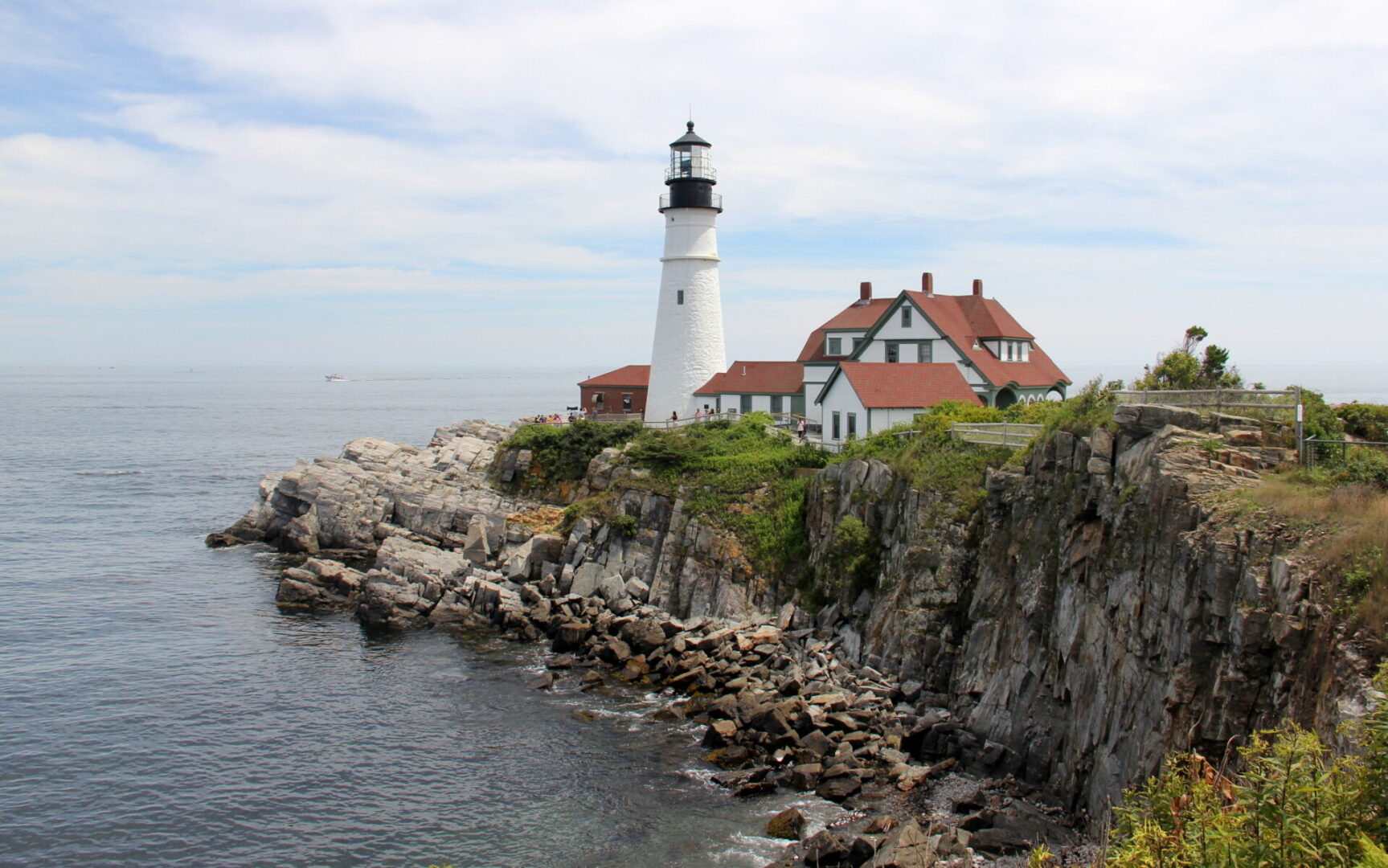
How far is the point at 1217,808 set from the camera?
8578 millimetres

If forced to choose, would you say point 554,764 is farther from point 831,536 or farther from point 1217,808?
point 1217,808

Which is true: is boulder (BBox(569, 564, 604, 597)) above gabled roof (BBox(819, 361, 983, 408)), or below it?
below

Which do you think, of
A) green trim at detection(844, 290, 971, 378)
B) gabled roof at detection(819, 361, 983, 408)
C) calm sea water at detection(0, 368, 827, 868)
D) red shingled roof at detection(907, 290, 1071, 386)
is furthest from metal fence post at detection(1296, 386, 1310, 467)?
red shingled roof at detection(907, 290, 1071, 386)

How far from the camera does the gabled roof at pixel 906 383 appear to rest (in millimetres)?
38781

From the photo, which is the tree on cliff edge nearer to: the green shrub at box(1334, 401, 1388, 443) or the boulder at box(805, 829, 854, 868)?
the green shrub at box(1334, 401, 1388, 443)

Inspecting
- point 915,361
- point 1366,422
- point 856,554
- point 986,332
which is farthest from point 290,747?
point 986,332

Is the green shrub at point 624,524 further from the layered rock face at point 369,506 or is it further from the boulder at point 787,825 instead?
the boulder at point 787,825

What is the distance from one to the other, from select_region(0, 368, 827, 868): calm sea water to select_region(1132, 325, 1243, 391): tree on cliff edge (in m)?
14.6

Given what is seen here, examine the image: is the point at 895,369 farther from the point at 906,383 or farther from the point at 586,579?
the point at 586,579

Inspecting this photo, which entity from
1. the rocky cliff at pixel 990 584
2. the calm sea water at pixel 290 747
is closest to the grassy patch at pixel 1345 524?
the rocky cliff at pixel 990 584

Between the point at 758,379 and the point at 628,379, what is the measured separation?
10.9m

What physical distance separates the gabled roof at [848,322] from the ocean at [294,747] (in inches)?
888

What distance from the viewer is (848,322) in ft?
158

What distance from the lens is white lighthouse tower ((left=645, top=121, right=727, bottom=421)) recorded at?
159ft
